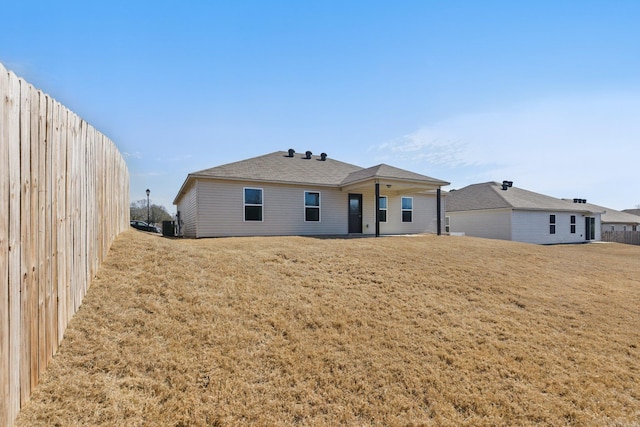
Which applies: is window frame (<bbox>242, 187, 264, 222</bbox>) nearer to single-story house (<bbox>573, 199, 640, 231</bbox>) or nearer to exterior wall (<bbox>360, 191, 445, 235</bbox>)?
exterior wall (<bbox>360, 191, 445, 235</bbox>)

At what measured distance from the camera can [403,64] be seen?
1066 centimetres

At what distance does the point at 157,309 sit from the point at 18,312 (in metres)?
2.08

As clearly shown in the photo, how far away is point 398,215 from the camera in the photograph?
60.0ft

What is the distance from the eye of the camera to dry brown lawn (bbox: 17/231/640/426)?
306 cm

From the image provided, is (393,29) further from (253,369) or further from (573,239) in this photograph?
(573,239)

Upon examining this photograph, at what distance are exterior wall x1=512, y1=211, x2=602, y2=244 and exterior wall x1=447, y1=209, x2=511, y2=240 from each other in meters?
0.55

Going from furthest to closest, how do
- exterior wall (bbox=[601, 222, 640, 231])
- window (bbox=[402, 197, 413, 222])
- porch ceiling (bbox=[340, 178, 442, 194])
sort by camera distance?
exterior wall (bbox=[601, 222, 640, 231])
window (bbox=[402, 197, 413, 222])
porch ceiling (bbox=[340, 178, 442, 194])

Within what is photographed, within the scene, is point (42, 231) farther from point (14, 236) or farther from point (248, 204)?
point (248, 204)

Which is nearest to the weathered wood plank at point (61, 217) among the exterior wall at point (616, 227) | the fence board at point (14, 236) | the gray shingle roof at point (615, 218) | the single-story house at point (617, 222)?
the fence board at point (14, 236)

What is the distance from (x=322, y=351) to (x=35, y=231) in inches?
130

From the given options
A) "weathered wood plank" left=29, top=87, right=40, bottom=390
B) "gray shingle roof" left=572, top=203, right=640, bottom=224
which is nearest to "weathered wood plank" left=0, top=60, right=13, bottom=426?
"weathered wood plank" left=29, top=87, right=40, bottom=390

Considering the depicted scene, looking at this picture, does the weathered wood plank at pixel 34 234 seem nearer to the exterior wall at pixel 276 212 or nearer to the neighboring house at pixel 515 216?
the exterior wall at pixel 276 212

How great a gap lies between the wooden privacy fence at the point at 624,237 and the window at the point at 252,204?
3483 centimetres

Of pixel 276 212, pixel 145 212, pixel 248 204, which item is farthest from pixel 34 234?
pixel 145 212
